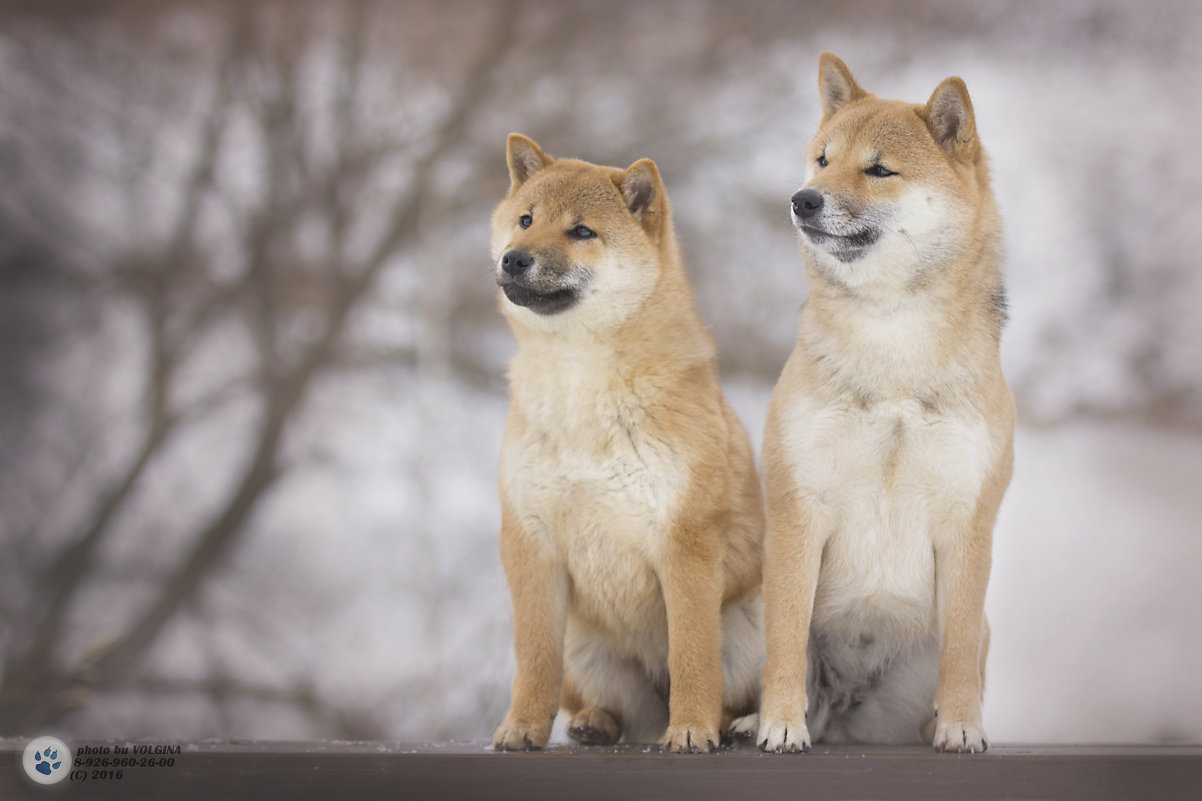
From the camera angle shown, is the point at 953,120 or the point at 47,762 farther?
the point at 953,120

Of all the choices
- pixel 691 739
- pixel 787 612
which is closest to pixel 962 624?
pixel 787 612

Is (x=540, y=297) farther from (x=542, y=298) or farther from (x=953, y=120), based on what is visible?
(x=953, y=120)

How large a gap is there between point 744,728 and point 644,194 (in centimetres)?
119

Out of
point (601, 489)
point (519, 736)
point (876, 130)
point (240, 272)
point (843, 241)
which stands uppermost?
point (876, 130)

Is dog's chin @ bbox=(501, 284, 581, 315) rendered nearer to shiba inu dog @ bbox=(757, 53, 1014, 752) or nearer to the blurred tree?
shiba inu dog @ bbox=(757, 53, 1014, 752)

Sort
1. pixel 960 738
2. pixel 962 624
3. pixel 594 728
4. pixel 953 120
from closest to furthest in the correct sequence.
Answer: pixel 960 738
pixel 962 624
pixel 953 120
pixel 594 728

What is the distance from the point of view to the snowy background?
3773 mm

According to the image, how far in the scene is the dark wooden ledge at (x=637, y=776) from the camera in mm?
1717

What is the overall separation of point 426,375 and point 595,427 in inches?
81.8

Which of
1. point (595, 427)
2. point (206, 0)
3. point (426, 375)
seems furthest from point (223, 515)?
point (595, 427)

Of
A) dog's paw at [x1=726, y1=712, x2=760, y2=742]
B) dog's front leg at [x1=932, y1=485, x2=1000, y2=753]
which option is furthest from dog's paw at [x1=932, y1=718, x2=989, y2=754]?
dog's paw at [x1=726, y1=712, x2=760, y2=742]

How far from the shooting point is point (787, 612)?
2.00m

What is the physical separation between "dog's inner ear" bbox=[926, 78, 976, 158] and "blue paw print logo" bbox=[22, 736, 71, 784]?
2065mm

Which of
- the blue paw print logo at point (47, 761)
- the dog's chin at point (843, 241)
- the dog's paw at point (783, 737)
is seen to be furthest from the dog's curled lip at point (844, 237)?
the blue paw print logo at point (47, 761)
